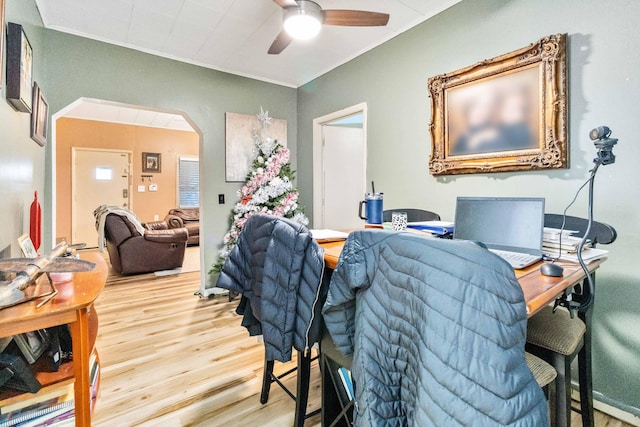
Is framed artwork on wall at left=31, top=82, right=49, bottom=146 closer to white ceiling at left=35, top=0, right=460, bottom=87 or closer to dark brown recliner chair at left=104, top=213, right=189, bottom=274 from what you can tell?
white ceiling at left=35, top=0, right=460, bottom=87

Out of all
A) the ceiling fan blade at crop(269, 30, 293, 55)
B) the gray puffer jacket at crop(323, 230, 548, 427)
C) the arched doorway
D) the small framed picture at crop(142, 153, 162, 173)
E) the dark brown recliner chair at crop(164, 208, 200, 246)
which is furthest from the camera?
the small framed picture at crop(142, 153, 162, 173)

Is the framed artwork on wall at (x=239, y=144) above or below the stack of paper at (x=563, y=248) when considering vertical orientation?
above

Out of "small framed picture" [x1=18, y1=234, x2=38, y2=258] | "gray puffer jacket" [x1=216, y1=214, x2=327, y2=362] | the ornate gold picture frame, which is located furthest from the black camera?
"small framed picture" [x1=18, y1=234, x2=38, y2=258]

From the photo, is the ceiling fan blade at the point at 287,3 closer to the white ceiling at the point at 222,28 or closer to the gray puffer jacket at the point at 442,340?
the white ceiling at the point at 222,28

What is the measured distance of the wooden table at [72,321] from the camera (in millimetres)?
923

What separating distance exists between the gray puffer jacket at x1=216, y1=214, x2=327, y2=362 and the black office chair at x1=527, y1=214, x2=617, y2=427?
808 millimetres

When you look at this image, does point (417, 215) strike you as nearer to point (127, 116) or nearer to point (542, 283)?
point (542, 283)

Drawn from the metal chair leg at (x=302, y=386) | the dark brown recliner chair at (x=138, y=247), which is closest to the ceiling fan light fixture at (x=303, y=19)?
the metal chair leg at (x=302, y=386)

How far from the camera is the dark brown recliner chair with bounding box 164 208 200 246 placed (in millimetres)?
6285

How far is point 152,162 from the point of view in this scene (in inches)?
276

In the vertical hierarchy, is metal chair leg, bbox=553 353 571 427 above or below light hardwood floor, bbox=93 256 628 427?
above

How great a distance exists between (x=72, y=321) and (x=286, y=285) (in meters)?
0.71

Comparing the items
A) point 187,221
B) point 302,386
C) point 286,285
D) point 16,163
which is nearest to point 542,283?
point 286,285

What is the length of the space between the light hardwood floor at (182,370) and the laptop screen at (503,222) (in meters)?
1.17
